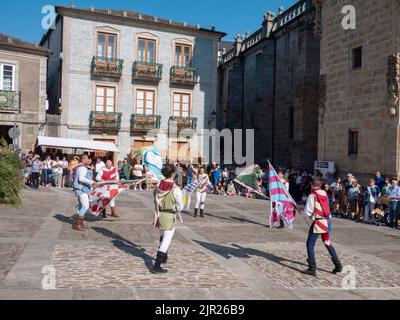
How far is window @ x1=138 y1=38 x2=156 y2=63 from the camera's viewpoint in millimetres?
28828

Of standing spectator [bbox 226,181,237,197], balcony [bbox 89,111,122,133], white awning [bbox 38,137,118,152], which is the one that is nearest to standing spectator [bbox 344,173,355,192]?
standing spectator [bbox 226,181,237,197]

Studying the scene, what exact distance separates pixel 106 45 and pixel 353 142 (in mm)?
15802

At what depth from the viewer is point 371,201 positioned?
15.0 m

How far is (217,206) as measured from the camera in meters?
17.4

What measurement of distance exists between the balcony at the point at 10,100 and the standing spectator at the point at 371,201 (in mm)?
18135

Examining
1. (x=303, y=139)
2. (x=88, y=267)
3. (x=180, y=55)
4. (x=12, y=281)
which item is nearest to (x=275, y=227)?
(x=88, y=267)

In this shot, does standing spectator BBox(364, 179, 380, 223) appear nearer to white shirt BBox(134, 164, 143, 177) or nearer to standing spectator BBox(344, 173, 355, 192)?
standing spectator BBox(344, 173, 355, 192)

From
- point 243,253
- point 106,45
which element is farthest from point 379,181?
point 106,45

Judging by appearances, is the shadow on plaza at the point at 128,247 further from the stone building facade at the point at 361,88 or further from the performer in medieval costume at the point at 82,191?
the stone building facade at the point at 361,88

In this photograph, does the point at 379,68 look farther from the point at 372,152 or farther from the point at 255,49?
the point at 255,49

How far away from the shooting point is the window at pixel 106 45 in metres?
27.9

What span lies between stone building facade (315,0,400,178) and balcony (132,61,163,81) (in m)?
10.9

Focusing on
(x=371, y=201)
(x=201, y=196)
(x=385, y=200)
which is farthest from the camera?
(x=371, y=201)

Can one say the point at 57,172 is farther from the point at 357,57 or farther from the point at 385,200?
the point at 385,200
